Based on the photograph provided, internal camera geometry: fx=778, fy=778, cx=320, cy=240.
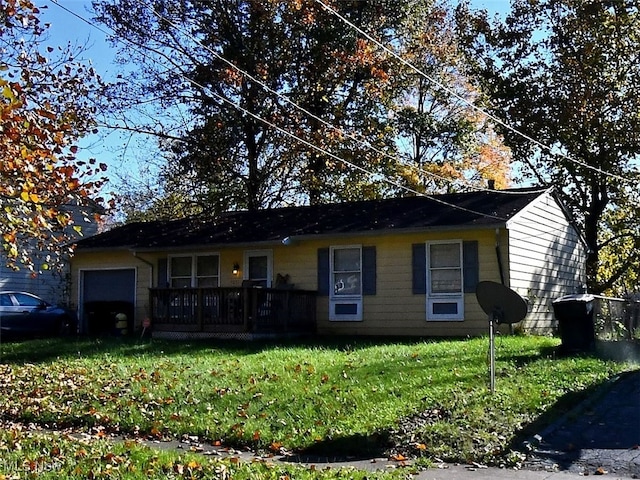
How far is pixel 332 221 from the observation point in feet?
67.1

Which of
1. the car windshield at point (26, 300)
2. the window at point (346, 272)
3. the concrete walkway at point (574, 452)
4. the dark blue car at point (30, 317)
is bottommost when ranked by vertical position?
the concrete walkway at point (574, 452)

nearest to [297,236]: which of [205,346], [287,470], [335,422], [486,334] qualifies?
[205,346]

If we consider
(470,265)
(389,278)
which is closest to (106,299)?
(389,278)

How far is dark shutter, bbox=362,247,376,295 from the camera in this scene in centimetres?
1889

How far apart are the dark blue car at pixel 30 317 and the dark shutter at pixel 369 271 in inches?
360

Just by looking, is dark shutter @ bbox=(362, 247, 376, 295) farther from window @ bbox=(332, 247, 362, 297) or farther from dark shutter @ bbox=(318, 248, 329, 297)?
dark shutter @ bbox=(318, 248, 329, 297)

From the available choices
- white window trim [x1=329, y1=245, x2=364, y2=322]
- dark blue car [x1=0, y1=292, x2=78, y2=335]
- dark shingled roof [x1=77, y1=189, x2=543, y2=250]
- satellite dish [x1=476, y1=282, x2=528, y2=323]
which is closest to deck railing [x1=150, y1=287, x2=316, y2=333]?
white window trim [x1=329, y1=245, x2=364, y2=322]

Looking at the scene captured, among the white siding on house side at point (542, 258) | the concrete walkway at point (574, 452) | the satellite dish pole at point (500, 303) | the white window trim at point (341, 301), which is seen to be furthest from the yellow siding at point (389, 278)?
the concrete walkway at point (574, 452)

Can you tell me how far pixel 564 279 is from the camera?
2133cm

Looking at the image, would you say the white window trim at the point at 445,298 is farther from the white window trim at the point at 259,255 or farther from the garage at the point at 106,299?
the garage at the point at 106,299

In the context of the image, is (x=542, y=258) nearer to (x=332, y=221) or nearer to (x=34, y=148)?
(x=332, y=221)

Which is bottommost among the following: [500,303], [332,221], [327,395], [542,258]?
[327,395]

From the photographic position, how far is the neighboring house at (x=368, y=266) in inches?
703

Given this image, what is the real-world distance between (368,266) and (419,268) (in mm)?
1334
